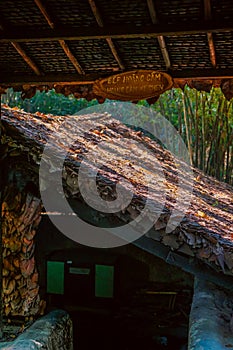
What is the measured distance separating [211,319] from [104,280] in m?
3.66

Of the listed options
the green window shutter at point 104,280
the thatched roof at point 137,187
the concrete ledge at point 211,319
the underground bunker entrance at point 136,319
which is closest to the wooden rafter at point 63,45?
the thatched roof at point 137,187

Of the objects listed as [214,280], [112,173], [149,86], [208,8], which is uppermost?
[208,8]

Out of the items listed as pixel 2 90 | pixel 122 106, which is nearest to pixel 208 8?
pixel 2 90

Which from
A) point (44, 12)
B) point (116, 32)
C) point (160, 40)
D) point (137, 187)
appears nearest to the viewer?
point (44, 12)

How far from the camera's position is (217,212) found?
457 centimetres

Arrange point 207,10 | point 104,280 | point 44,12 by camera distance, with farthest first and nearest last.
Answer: point 104,280 < point 44,12 < point 207,10

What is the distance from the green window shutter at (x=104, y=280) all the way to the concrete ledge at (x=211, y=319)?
2.67m

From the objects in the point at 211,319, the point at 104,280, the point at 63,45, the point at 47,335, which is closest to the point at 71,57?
the point at 63,45

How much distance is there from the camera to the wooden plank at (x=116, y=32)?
2523 millimetres

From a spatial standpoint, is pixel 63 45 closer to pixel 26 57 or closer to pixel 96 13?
pixel 26 57

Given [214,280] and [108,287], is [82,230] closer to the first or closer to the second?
[108,287]

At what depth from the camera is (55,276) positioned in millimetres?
6824

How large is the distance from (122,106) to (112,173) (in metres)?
7.64

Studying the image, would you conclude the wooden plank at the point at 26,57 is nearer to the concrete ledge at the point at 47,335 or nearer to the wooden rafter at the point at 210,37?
the wooden rafter at the point at 210,37
